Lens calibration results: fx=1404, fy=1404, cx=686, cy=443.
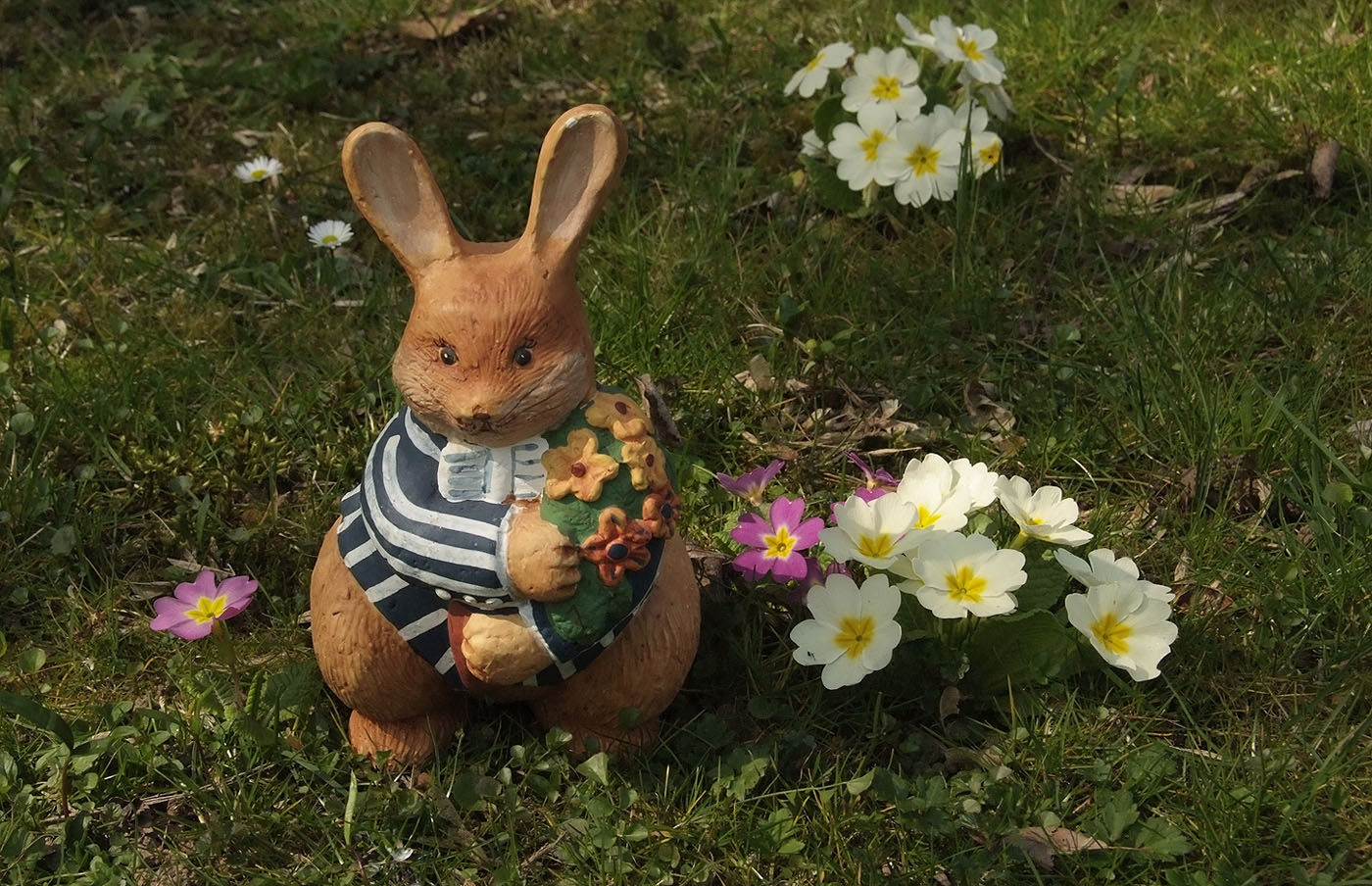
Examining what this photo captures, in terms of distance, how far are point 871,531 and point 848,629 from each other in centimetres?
15

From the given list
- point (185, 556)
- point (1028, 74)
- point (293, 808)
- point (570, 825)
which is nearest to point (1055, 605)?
point (570, 825)

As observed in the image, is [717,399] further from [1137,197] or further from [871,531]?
[1137,197]

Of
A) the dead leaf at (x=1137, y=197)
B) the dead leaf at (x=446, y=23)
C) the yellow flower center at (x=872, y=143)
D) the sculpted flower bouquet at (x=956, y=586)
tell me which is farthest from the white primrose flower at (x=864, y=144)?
the dead leaf at (x=446, y=23)

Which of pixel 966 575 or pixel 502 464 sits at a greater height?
pixel 502 464

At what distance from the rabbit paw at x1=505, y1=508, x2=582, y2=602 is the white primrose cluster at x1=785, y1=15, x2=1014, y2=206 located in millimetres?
1550

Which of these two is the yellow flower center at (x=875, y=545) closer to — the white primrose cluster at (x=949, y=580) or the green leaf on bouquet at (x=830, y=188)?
the white primrose cluster at (x=949, y=580)

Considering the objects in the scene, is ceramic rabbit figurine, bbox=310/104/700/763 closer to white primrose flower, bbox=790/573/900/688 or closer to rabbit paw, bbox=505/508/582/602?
rabbit paw, bbox=505/508/582/602

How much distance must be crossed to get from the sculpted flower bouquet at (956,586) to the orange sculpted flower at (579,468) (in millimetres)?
430

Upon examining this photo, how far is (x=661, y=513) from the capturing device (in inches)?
70.7

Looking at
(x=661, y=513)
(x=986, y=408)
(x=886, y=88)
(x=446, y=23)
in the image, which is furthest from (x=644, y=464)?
(x=446, y=23)

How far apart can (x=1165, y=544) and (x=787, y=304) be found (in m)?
0.90

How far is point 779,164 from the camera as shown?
11.7 feet

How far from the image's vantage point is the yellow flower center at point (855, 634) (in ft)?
6.66

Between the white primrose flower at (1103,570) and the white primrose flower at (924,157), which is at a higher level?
the white primrose flower at (924,157)
